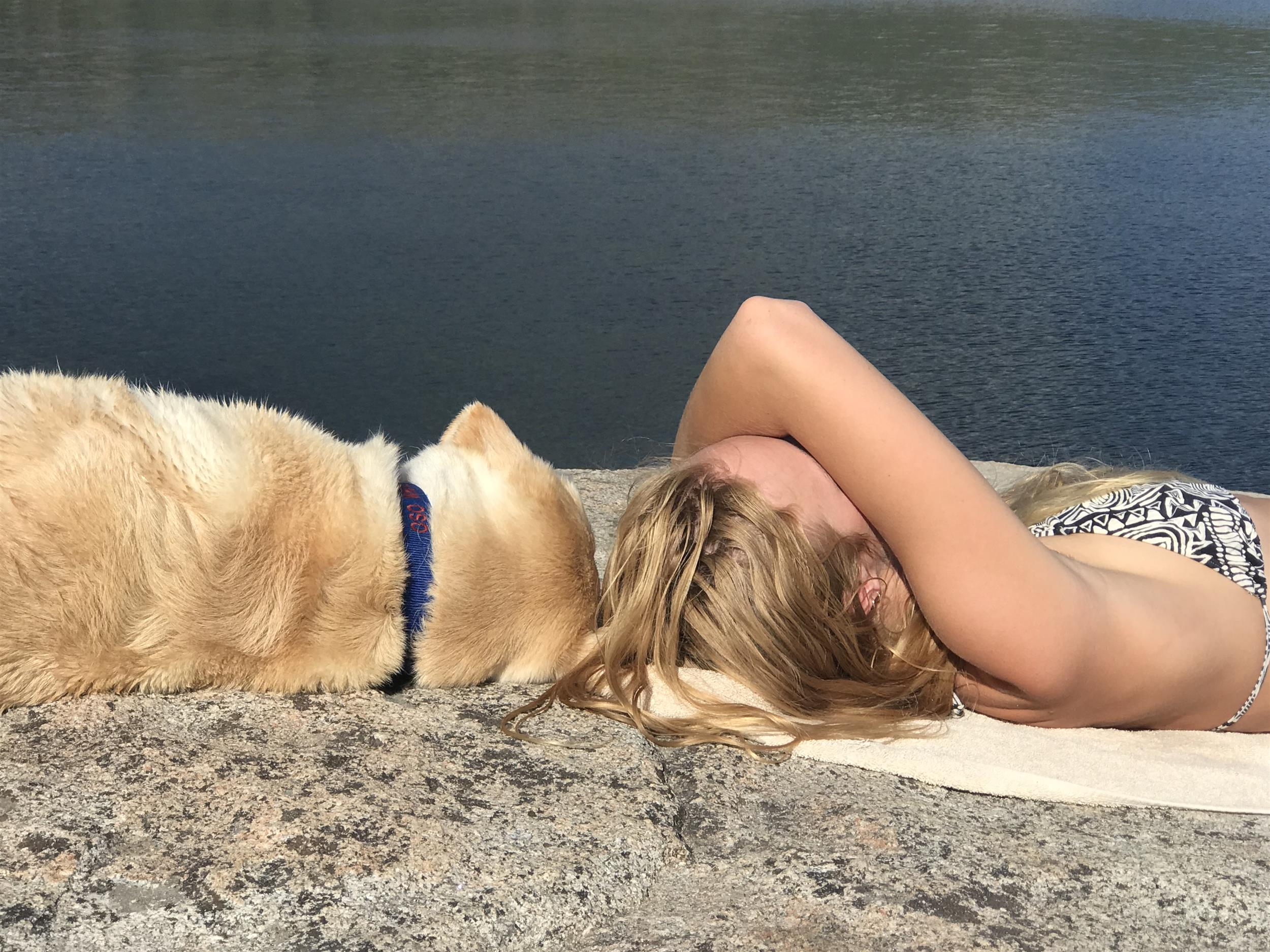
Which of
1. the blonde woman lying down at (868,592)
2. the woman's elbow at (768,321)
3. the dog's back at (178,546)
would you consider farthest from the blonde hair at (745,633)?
the dog's back at (178,546)

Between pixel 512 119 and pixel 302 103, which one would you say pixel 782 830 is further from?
pixel 302 103

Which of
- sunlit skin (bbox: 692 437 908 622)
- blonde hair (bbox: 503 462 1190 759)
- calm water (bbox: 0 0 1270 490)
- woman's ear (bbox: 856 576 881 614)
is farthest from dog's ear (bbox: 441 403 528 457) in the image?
calm water (bbox: 0 0 1270 490)

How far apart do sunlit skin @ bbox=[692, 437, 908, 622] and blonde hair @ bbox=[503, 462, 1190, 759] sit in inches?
1.0

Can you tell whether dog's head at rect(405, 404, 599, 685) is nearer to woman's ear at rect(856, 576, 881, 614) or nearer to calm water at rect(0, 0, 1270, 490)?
woman's ear at rect(856, 576, 881, 614)

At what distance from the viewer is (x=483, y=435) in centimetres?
246

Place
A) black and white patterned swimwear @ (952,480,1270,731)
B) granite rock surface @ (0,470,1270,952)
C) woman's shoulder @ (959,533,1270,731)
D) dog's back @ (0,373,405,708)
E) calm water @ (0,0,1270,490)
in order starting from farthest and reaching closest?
calm water @ (0,0,1270,490), black and white patterned swimwear @ (952,480,1270,731), woman's shoulder @ (959,533,1270,731), dog's back @ (0,373,405,708), granite rock surface @ (0,470,1270,952)

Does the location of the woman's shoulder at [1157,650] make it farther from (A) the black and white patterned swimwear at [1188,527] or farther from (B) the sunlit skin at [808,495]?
(B) the sunlit skin at [808,495]

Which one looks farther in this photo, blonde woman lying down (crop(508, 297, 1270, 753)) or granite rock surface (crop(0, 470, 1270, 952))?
blonde woman lying down (crop(508, 297, 1270, 753))

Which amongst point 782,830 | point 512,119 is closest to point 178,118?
point 512,119

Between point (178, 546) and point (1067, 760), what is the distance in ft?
5.77

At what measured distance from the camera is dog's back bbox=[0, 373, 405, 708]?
2064mm

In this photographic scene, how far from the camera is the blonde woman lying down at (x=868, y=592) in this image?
7.54 ft

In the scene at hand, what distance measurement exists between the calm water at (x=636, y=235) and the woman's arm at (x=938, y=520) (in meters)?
2.46

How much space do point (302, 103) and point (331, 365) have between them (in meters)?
5.03
